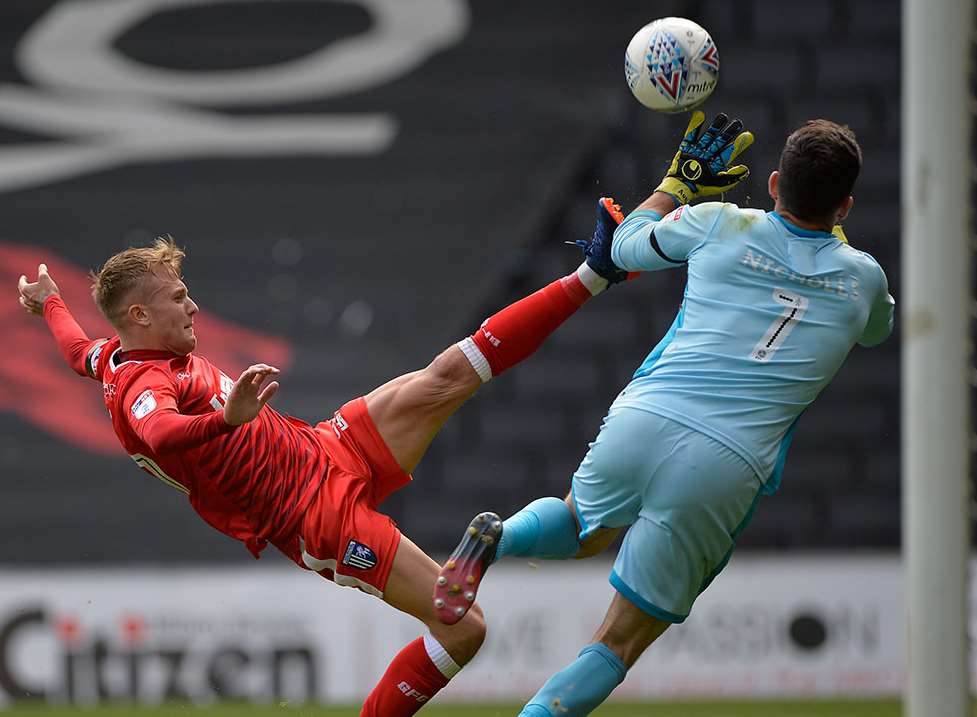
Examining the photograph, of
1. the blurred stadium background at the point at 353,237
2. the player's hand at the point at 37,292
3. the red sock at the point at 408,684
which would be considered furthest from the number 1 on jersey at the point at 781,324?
the blurred stadium background at the point at 353,237

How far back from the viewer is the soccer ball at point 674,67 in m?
4.41

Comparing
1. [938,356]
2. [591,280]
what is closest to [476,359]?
[591,280]

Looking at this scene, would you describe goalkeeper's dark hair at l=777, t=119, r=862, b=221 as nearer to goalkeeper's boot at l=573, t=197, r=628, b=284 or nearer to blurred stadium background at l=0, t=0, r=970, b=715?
goalkeeper's boot at l=573, t=197, r=628, b=284

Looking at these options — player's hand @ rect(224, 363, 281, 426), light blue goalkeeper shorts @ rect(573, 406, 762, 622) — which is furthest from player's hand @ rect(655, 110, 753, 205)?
player's hand @ rect(224, 363, 281, 426)

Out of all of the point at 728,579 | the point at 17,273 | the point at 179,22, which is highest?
the point at 179,22

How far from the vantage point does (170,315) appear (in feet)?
14.6

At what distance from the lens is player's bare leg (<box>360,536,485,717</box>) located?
4.48 meters

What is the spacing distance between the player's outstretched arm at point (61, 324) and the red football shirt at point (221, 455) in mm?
100

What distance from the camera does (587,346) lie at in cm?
913

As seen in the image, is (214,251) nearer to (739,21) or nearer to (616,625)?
(739,21)

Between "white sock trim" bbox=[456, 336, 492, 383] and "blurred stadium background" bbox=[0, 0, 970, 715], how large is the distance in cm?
376

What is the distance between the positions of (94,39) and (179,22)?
0.54 metres

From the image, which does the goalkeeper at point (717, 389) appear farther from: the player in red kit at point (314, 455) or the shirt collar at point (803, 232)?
the player in red kit at point (314, 455)

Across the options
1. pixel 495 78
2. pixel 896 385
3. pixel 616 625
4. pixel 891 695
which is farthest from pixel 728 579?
pixel 616 625
